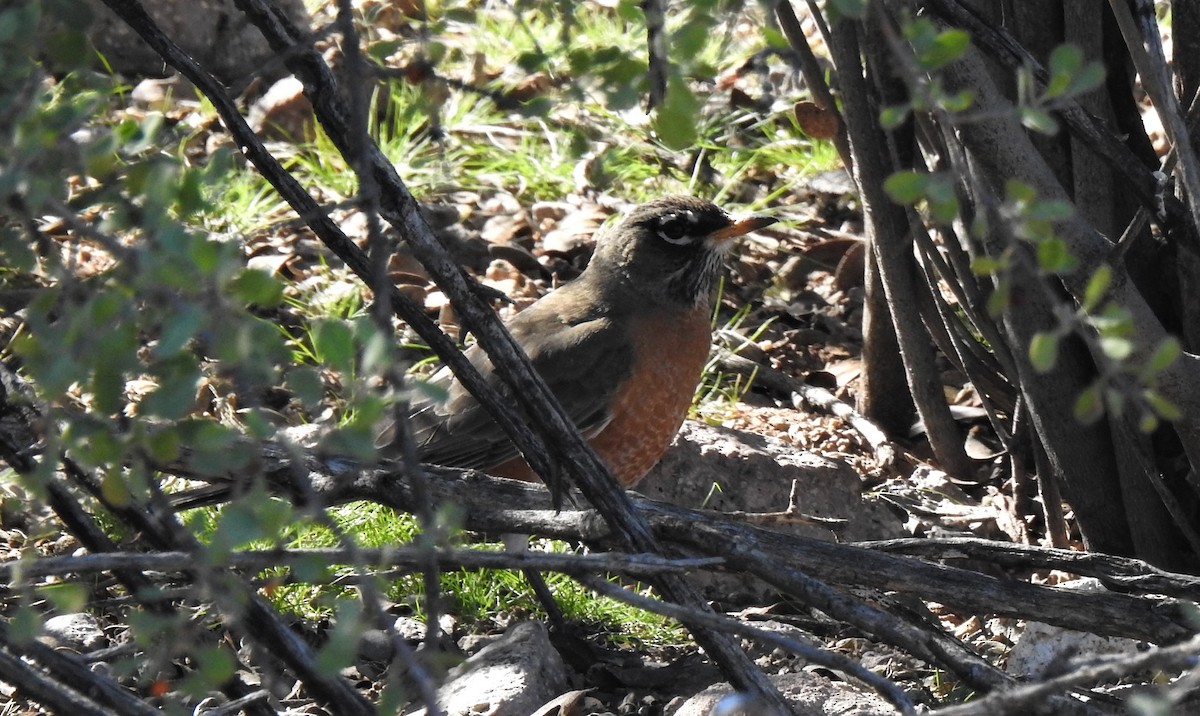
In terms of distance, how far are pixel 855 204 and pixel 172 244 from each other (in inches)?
182

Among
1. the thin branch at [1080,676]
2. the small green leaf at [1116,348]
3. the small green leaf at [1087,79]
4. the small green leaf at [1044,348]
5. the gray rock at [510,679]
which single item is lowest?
the gray rock at [510,679]

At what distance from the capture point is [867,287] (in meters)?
4.48

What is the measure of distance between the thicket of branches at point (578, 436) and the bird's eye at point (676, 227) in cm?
72

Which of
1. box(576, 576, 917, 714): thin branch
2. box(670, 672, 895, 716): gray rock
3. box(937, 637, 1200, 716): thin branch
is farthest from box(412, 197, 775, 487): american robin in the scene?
box(937, 637, 1200, 716): thin branch

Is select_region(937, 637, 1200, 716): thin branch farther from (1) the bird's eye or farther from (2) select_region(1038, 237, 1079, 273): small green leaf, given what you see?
(1) the bird's eye

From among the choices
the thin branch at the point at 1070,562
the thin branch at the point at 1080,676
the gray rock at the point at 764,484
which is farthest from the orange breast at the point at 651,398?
the thin branch at the point at 1080,676

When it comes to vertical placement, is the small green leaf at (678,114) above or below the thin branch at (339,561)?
above

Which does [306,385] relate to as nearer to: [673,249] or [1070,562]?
[1070,562]

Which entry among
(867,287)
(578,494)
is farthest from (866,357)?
(578,494)

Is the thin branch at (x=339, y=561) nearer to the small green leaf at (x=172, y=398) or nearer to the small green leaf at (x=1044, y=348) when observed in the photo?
the small green leaf at (x=172, y=398)

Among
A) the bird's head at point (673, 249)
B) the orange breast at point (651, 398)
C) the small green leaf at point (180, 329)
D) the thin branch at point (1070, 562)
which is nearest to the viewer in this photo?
the small green leaf at point (180, 329)

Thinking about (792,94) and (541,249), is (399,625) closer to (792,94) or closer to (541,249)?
(541,249)

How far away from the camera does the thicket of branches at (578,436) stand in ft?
4.52

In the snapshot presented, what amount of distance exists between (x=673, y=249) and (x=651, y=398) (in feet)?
2.62
